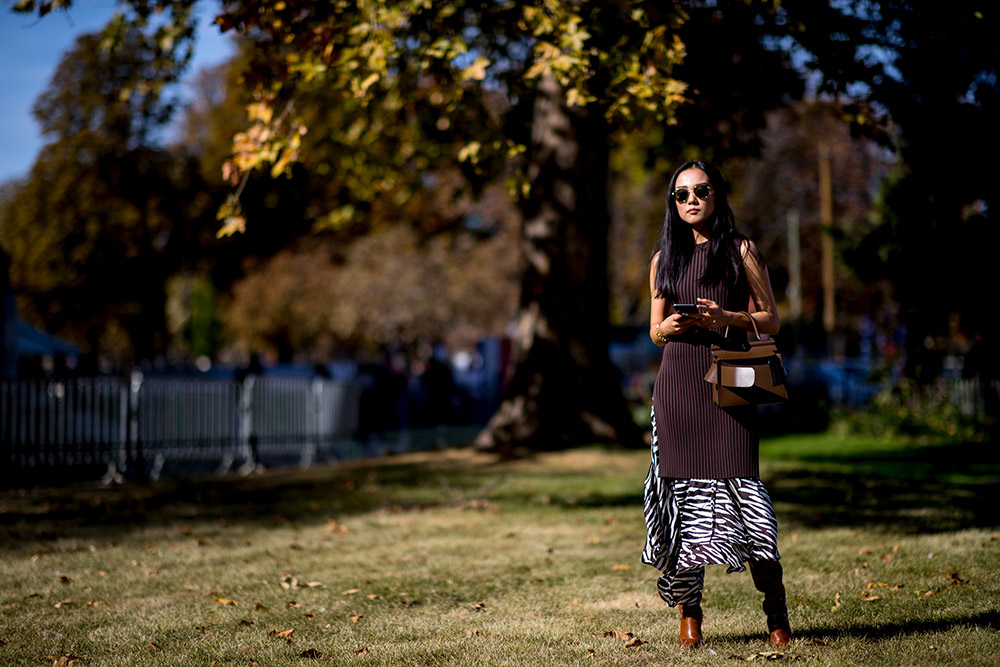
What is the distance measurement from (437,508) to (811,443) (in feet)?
32.8

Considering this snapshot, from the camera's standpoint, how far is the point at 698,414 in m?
4.08

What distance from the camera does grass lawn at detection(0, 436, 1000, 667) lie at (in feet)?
14.5

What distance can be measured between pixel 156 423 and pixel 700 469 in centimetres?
1019

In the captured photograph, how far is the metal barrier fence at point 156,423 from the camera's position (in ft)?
38.9

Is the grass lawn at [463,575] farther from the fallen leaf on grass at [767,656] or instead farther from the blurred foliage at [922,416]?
the blurred foliage at [922,416]

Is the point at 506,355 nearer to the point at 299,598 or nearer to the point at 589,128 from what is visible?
the point at 589,128

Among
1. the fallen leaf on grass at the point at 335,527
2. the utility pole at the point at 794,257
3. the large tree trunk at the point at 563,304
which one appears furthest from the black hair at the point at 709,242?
the utility pole at the point at 794,257

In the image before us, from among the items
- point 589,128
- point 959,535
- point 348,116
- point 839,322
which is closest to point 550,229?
point 589,128

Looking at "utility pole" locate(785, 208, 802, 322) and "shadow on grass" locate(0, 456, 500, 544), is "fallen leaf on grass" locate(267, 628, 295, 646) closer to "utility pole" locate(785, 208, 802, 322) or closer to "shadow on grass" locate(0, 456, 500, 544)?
"shadow on grass" locate(0, 456, 500, 544)

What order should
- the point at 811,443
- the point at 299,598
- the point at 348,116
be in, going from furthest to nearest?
the point at 811,443
the point at 348,116
the point at 299,598

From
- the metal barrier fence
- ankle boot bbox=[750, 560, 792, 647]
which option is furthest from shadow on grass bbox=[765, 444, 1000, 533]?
the metal barrier fence

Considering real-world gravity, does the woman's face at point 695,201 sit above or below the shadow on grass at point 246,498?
above

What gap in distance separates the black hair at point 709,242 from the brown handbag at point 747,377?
25cm

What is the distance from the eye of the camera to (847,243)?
1560 cm
